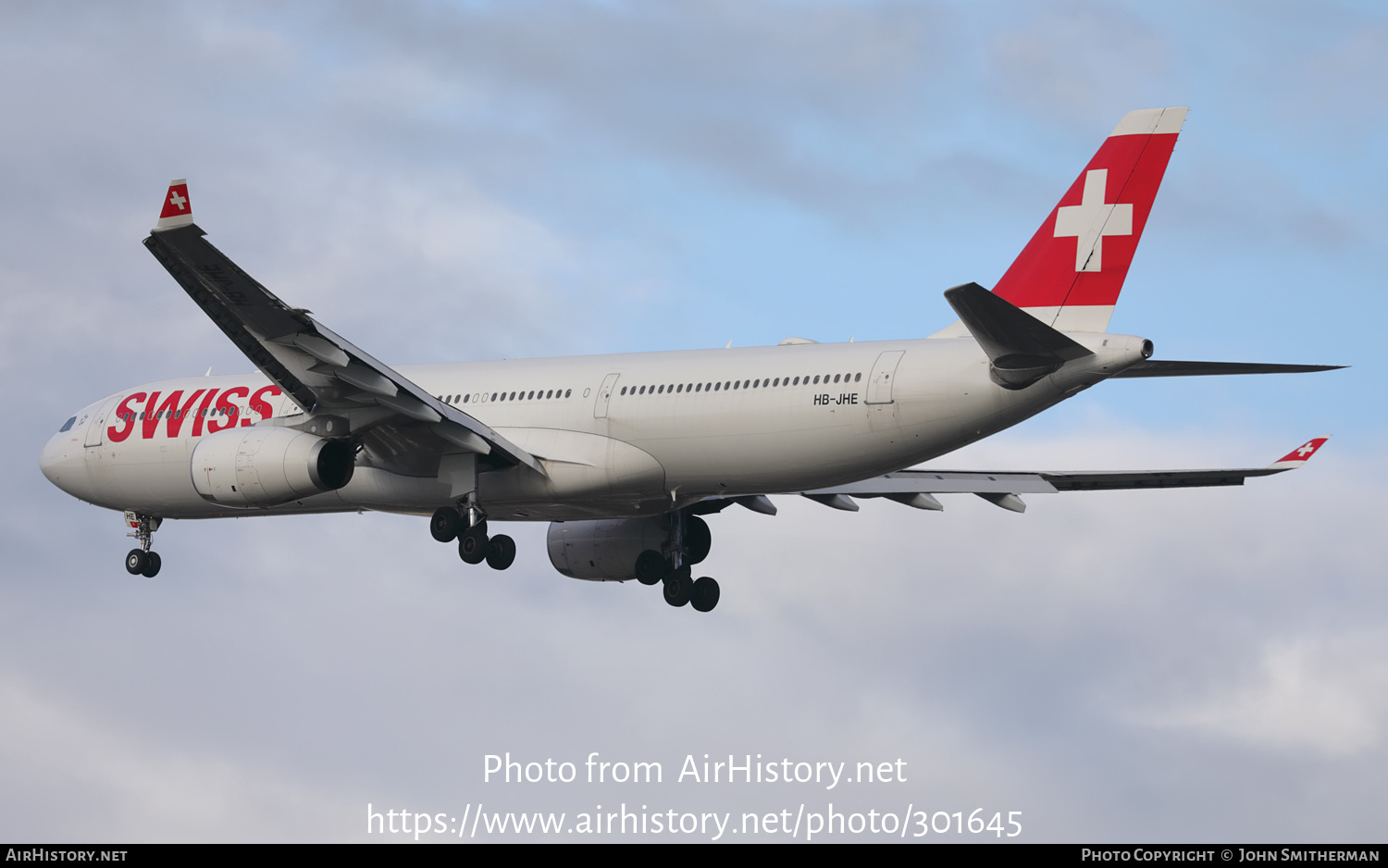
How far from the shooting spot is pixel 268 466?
1140 inches

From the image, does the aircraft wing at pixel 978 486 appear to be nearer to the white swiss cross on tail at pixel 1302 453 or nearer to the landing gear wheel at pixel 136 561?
the white swiss cross on tail at pixel 1302 453

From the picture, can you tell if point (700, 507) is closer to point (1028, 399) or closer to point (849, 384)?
point (849, 384)

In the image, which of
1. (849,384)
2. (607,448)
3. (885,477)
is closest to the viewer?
(849,384)

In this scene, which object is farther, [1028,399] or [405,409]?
[405,409]

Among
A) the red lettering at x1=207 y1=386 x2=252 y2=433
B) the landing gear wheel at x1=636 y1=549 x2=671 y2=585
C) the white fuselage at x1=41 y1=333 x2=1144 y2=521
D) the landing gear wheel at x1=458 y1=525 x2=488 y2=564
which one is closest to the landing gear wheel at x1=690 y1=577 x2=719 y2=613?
the landing gear wheel at x1=636 y1=549 x2=671 y2=585

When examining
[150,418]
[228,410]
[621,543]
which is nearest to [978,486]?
[621,543]

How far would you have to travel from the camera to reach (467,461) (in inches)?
1186

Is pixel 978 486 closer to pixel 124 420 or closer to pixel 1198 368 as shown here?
pixel 1198 368

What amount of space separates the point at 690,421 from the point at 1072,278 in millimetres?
6437

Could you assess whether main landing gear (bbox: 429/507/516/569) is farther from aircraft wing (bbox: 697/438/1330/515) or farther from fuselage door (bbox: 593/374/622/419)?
aircraft wing (bbox: 697/438/1330/515)

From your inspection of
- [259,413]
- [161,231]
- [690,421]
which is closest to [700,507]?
[690,421]

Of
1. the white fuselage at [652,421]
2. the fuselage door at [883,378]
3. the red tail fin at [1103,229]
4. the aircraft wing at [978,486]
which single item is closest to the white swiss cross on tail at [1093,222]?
the red tail fin at [1103,229]

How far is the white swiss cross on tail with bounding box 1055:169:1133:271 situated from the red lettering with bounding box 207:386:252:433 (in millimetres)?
15631

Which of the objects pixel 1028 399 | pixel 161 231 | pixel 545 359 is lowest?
pixel 1028 399
